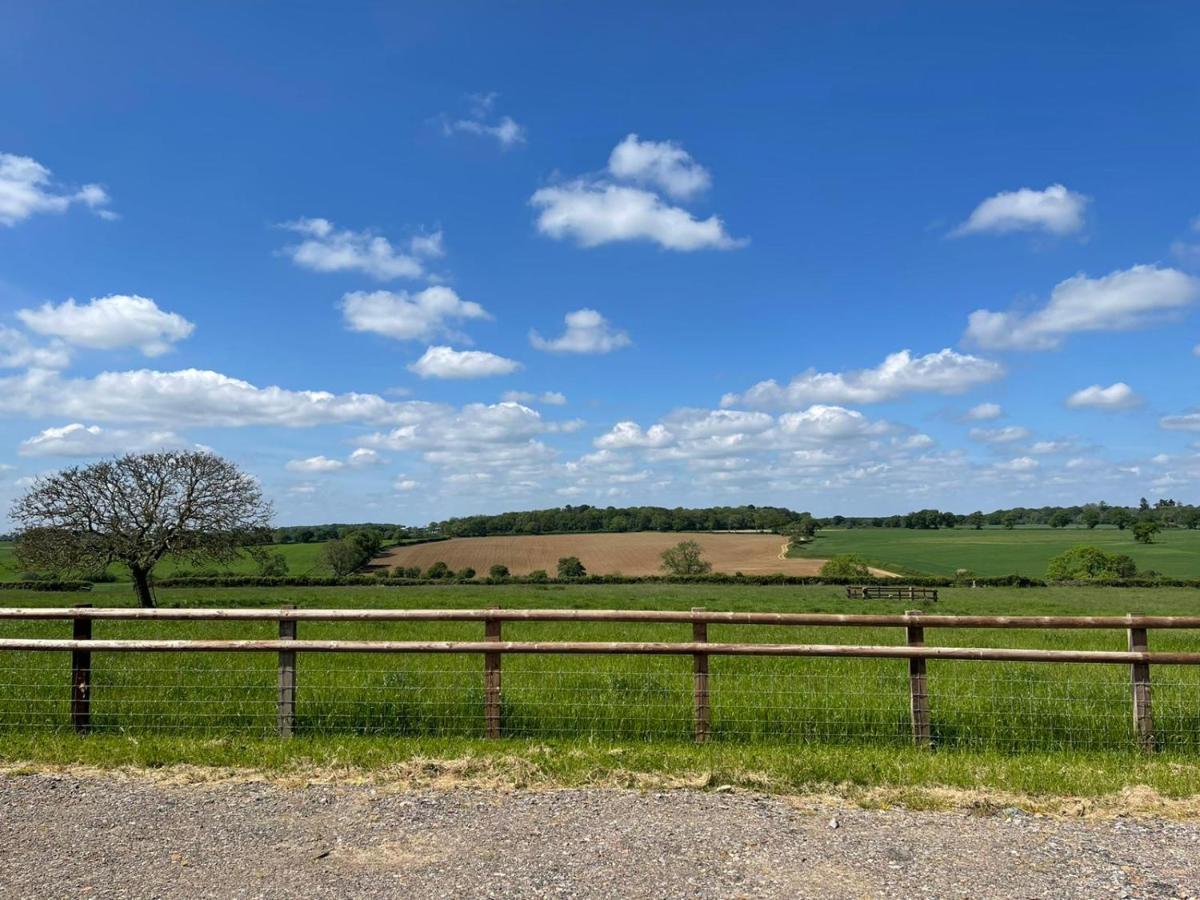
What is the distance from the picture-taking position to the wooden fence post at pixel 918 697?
7328 millimetres

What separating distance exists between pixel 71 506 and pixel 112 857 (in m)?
35.2

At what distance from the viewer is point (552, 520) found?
4670 inches

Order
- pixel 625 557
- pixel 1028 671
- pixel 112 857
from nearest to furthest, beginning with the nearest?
pixel 112 857, pixel 1028 671, pixel 625 557

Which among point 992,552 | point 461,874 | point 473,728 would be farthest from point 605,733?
point 992,552

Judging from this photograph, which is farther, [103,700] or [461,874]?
[103,700]

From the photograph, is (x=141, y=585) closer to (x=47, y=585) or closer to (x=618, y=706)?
(x=47, y=585)

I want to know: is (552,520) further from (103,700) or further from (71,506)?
(103,700)

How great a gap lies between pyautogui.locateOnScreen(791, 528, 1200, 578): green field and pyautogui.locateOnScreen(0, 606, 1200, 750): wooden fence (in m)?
64.8

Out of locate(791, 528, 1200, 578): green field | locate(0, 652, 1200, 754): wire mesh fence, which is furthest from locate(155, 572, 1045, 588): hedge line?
locate(0, 652, 1200, 754): wire mesh fence

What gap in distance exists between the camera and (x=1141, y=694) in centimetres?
736

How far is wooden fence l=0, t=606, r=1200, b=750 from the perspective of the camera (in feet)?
23.7

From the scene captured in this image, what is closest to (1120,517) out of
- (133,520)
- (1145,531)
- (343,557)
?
(1145,531)

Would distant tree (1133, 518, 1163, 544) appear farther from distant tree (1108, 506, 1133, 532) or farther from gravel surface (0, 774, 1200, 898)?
gravel surface (0, 774, 1200, 898)

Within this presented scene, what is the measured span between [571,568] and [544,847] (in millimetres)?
63189
